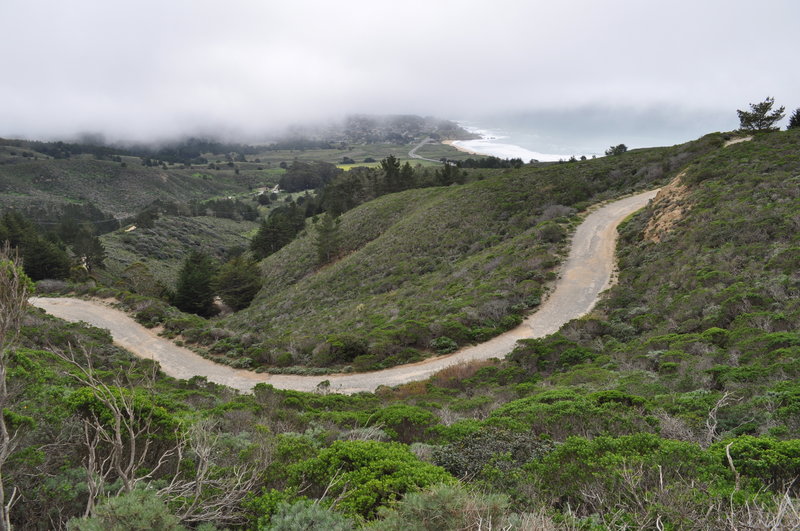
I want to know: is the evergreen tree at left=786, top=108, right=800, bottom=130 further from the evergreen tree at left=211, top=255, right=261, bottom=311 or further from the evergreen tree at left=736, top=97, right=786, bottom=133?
the evergreen tree at left=211, top=255, right=261, bottom=311

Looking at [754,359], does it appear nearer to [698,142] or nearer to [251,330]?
[251,330]

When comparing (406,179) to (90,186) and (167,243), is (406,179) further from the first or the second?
(90,186)

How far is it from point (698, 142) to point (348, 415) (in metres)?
40.2

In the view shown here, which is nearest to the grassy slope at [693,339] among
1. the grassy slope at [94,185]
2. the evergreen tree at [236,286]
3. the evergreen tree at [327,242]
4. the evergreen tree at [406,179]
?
the evergreen tree at [327,242]

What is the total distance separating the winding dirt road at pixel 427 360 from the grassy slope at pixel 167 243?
90.7 feet

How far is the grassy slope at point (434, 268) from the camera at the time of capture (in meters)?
16.4

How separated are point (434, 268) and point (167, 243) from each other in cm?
5879

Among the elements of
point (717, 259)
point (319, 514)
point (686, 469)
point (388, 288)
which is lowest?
point (388, 288)

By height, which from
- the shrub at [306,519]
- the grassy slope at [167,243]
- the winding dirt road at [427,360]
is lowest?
the grassy slope at [167,243]

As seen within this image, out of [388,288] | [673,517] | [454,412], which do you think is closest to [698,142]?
[388,288]

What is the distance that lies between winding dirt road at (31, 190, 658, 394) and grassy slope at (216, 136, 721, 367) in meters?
0.83

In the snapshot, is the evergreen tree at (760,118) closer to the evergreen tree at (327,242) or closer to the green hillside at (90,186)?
the evergreen tree at (327,242)

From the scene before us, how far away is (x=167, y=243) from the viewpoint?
6625 centimetres

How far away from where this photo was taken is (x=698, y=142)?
33750mm
